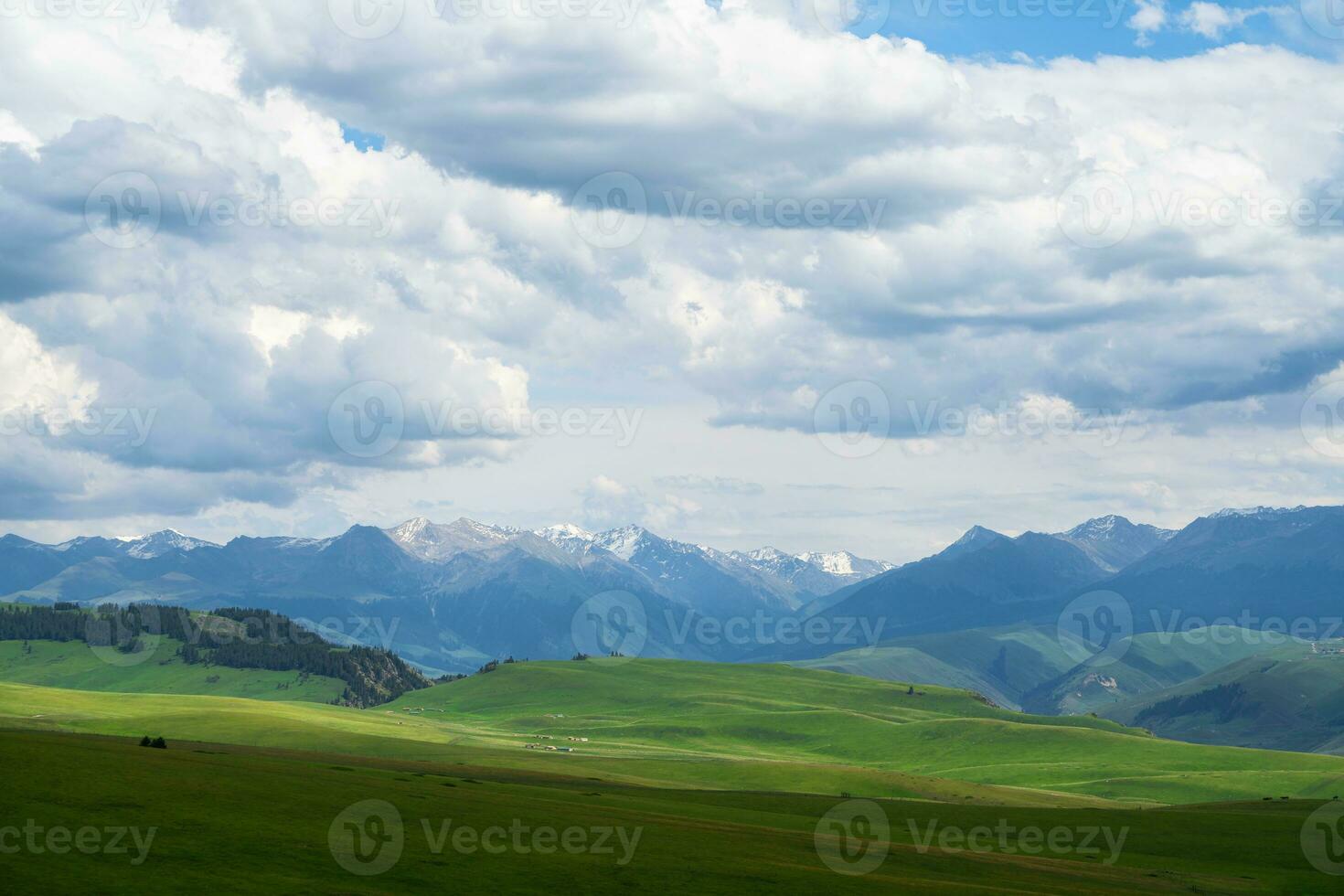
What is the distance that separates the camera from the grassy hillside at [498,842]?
219 feet

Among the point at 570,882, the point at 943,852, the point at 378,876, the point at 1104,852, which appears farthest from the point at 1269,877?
the point at 378,876

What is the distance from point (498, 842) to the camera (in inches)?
3381

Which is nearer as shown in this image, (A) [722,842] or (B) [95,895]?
(B) [95,895]

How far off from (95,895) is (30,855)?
7399mm

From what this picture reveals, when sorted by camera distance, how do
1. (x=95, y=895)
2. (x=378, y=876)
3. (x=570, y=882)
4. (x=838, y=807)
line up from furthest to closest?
(x=838, y=807), (x=570, y=882), (x=378, y=876), (x=95, y=895)

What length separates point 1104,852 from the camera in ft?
422

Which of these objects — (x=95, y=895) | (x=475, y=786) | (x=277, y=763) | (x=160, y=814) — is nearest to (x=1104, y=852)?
(x=475, y=786)

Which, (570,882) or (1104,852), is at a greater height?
(570,882)

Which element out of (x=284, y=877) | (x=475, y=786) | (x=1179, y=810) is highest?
(x=284, y=877)

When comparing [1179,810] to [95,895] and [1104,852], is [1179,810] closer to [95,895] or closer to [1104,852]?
[1104,852]

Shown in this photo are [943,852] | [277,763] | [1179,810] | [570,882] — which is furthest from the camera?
[1179,810]

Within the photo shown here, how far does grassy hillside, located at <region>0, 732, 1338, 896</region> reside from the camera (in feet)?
219

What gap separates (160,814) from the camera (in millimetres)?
73250

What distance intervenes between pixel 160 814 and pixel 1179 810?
149084mm
